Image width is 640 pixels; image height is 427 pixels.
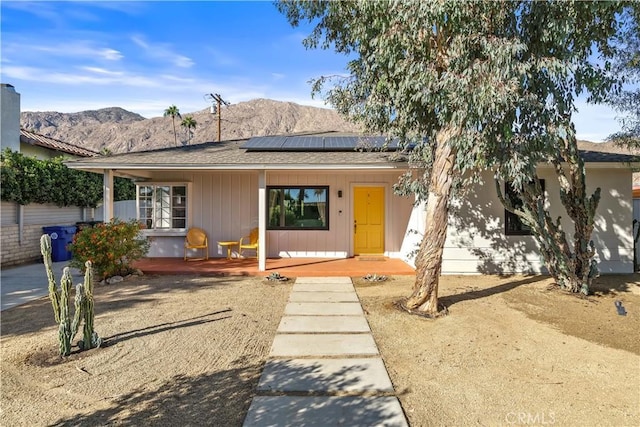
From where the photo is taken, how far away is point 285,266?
8.64 meters

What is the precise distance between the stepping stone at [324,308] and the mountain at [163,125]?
5111 centimetres

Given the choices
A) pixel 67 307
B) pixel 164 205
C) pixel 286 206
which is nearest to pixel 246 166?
pixel 286 206

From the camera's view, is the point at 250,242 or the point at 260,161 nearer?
the point at 260,161

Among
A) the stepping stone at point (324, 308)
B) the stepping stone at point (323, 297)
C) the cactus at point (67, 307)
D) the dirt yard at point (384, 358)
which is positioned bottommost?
the dirt yard at point (384, 358)

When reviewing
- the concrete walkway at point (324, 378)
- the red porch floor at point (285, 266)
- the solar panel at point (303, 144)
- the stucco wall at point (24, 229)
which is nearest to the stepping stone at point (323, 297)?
the concrete walkway at point (324, 378)

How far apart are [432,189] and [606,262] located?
6.24 meters

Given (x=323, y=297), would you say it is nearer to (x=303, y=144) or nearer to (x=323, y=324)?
(x=323, y=324)

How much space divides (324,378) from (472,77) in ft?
12.6

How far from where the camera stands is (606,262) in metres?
8.23

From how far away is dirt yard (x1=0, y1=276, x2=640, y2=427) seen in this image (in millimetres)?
2803

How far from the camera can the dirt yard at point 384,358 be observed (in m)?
2.80

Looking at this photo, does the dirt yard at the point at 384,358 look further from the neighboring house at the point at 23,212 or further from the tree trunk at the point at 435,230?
the neighboring house at the point at 23,212

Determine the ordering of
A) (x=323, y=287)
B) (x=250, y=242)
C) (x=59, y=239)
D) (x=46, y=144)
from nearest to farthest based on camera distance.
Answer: (x=323, y=287) → (x=250, y=242) → (x=59, y=239) → (x=46, y=144)

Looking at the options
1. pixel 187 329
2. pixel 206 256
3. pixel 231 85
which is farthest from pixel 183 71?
pixel 187 329
